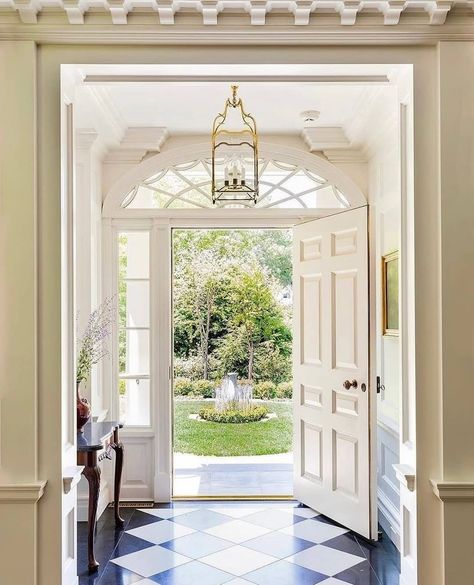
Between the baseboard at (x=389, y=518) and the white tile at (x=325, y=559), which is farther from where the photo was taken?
the baseboard at (x=389, y=518)

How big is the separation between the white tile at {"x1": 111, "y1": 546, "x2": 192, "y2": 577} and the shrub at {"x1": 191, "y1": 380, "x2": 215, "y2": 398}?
5.49m

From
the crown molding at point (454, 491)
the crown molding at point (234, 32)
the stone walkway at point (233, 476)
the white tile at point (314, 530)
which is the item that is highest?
the crown molding at point (234, 32)

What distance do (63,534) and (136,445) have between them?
2.15 meters

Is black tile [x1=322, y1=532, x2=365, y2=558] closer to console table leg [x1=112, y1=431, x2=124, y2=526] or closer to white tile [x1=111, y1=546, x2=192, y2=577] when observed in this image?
white tile [x1=111, y1=546, x2=192, y2=577]

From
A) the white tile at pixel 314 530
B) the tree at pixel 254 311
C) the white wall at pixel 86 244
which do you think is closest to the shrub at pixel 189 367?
the tree at pixel 254 311

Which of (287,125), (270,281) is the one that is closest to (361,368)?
(287,125)

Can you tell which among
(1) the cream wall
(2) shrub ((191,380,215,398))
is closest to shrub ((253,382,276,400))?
(2) shrub ((191,380,215,398))

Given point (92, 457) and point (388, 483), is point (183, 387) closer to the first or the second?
point (388, 483)

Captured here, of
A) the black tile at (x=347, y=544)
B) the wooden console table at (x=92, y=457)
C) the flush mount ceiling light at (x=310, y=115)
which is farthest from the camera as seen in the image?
the flush mount ceiling light at (x=310, y=115)

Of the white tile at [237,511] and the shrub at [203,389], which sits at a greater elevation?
the shrub at [203,389]

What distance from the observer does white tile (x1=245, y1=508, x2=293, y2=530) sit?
407 centimetres

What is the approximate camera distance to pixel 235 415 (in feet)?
27.7

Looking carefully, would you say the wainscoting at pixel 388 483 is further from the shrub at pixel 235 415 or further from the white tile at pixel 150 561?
the shrub at pixel 235 415

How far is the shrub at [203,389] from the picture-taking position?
916cm
